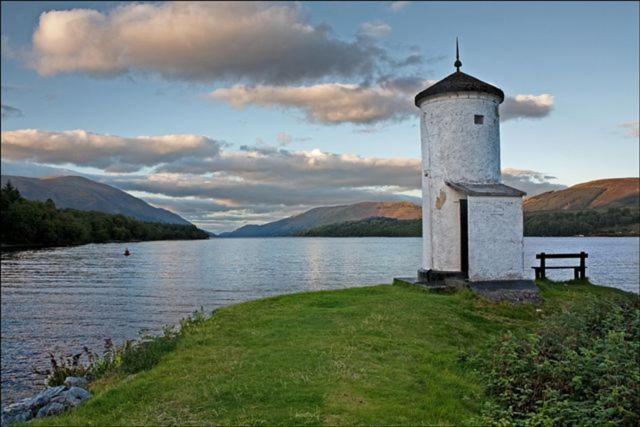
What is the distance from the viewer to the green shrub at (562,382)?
8047 mm

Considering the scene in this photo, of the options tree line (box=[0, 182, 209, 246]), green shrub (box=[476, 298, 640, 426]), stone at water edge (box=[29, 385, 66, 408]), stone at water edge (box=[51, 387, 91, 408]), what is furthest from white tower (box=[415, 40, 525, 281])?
tree line (box=[0, 182, 209, 246])

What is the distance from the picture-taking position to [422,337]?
524 inches

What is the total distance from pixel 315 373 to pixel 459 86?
52.7 ft

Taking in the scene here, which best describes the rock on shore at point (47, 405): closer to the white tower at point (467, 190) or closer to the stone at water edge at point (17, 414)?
the stone at water edge at point (17, 414)

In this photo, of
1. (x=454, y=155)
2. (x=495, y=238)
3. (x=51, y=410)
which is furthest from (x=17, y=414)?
(x=454, y=155)

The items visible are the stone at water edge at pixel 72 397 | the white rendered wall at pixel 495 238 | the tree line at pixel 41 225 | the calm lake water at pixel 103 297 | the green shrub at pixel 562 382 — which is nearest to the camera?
the green shrub at pixel 562 382

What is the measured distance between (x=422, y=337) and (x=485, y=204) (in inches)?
368

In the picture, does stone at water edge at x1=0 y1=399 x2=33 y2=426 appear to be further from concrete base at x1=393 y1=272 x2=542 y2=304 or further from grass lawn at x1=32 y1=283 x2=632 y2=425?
concrete base at x1=393 y1=272 x2=542 y2=304

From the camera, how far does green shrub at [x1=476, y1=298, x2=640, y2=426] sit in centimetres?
805

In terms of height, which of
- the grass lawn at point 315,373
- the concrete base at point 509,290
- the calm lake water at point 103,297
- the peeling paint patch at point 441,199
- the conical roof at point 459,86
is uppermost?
the conical roof at point 459,86

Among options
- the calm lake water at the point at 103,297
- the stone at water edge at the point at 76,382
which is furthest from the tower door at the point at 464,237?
the stone at water edge at the point at 76,382

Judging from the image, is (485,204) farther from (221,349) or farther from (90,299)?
(90,299)

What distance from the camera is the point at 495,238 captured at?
21.0m

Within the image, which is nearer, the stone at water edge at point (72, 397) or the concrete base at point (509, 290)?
the stone at water edge at point (72, 397)
